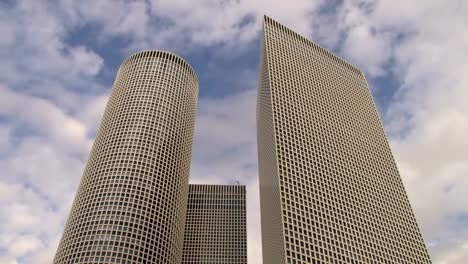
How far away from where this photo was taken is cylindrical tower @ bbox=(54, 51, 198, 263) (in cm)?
13275

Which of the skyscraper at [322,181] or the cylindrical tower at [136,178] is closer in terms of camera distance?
the cylindrical tower at [136,178]

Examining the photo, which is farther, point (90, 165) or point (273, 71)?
point (273, 71)

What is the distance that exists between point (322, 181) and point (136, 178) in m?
78.1

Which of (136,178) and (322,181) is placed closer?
(136,178)

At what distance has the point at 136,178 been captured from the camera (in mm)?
150000

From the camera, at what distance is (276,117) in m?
164

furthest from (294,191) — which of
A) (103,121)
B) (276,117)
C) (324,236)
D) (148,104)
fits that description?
(103,121)

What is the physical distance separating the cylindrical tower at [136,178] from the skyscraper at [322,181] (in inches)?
1687

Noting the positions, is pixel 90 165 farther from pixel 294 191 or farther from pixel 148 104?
pixel 294 191

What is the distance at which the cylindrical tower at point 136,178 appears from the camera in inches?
5226

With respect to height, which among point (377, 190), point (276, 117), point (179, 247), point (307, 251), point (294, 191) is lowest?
point (307, 251)

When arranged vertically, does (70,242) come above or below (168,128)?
below

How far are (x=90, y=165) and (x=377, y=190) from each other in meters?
132

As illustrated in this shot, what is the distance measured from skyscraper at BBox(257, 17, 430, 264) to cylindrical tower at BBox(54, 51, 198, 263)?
42844 mm
